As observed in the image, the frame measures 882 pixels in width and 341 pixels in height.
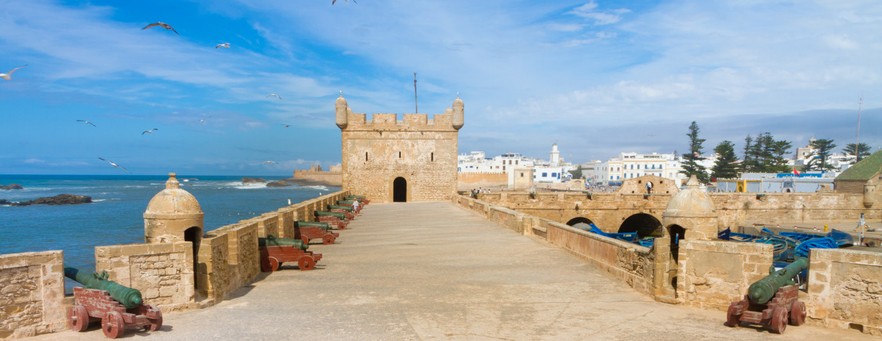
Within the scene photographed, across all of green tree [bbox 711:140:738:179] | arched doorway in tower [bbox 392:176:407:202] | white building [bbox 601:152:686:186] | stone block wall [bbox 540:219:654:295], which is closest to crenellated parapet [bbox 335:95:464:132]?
arched doorway in tower [bbox 392:176:407:202]

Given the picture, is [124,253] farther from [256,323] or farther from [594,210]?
[594,210]

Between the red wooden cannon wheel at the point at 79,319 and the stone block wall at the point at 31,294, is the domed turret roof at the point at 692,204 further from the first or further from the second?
the stone block wall at the point at 31,294

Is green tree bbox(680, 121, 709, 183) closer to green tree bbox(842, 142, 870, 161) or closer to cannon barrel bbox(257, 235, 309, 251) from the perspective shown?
green tree bbox(842, 142, 870, 161)

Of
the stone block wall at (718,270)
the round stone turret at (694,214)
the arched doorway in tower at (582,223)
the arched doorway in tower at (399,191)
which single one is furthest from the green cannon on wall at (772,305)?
the arched doorway in tower at (399,191)

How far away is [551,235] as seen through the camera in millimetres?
13609

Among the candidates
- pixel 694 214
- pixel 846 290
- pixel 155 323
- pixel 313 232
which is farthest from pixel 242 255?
pixel 846 290

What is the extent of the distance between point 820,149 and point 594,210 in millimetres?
70765

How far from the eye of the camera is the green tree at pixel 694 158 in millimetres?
70369

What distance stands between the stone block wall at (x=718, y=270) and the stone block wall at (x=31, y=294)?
768cm

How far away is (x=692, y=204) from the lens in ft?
26.4

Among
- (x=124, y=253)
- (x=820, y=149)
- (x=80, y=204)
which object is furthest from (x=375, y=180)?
(x=820, y=149)

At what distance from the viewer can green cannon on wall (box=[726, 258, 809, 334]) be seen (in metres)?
6.22

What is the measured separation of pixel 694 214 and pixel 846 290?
2049 millimetres

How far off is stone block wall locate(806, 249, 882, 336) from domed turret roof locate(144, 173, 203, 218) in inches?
307
